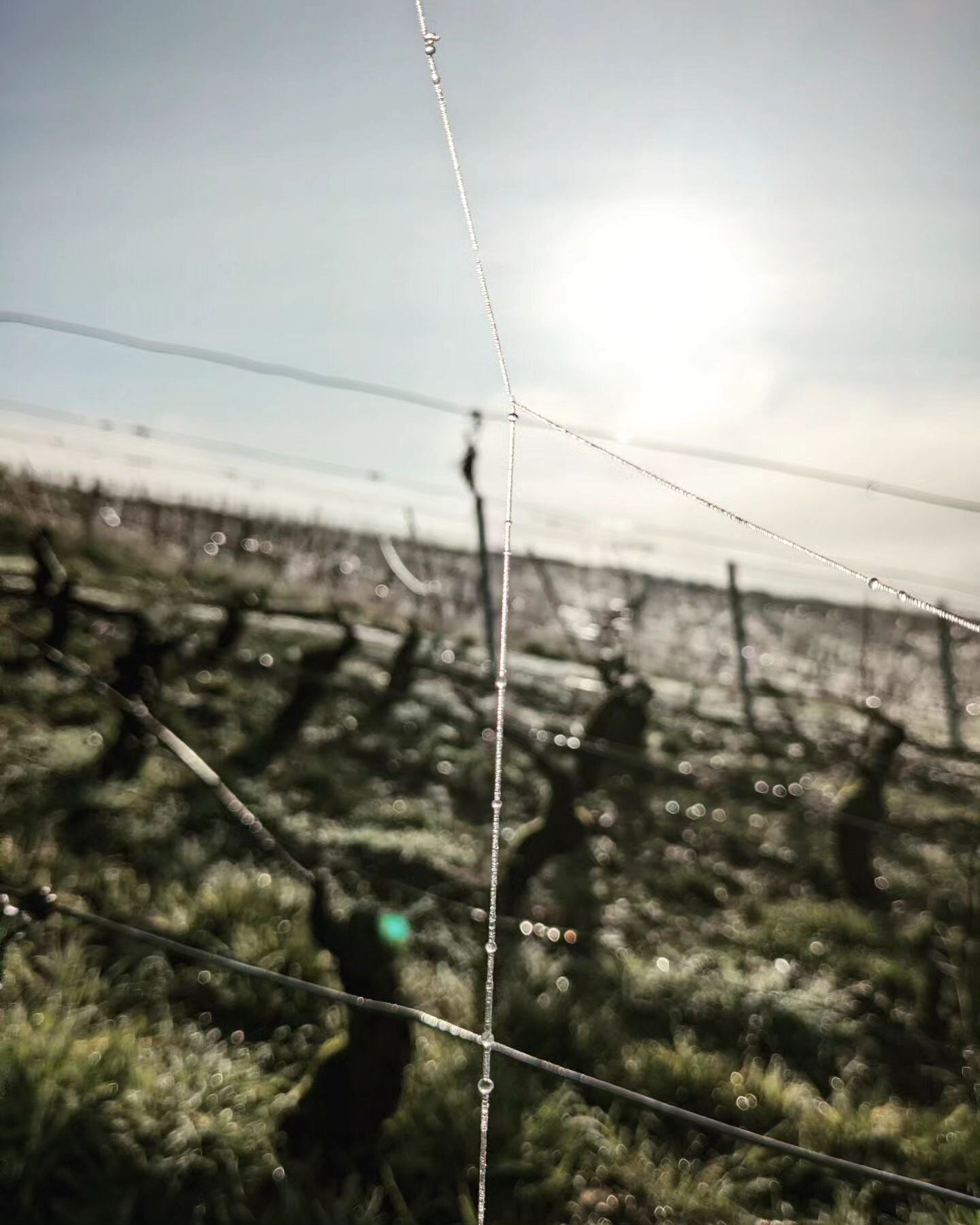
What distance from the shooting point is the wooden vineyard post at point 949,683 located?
10.7 metres

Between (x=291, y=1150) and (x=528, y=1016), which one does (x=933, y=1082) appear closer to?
(x=528, y=1016)

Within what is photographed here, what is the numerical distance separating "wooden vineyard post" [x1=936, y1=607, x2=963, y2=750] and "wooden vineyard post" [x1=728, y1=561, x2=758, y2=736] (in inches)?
84.7

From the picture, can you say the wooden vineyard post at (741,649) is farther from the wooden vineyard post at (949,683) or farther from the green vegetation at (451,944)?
the wooden vineyard post at (949,683)

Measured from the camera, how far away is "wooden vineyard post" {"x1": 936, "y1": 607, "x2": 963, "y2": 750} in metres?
10.7

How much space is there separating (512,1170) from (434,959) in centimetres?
276

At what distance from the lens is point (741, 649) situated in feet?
37.4

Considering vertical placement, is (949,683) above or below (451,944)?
above

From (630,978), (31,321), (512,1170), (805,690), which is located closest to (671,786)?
(805,690)

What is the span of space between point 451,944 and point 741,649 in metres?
5.33

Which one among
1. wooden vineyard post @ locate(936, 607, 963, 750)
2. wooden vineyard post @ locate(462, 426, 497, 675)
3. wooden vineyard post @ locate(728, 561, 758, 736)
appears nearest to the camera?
wooden vineyard post @ locate(462, 426, 497, 675)

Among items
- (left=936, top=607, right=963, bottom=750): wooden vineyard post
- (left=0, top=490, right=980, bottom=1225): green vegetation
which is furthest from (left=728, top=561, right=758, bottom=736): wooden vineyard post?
(left=936, top=607, right=963, bottom=750): wooden vineyard post

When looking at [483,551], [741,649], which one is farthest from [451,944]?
[741,649]

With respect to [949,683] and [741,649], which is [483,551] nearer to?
[741,649]

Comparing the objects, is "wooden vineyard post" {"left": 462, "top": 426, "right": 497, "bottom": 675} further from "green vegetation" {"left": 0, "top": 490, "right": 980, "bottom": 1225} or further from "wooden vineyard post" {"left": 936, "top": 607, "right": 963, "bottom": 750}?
"wooden vineyard post" {"left": 936, "top": 607, "right": 963, "bottom": 750}
